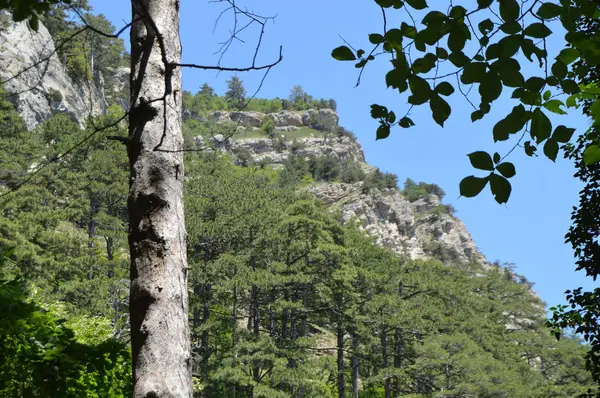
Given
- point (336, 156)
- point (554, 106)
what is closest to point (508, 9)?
point (554, 106)

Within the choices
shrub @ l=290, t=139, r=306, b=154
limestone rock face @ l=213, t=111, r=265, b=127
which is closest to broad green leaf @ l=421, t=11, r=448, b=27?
shrub @ l=290, t=139, r=306, b=154

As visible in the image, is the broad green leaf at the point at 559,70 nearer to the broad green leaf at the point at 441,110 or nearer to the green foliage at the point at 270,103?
the broad green leaf at the point at 441,110

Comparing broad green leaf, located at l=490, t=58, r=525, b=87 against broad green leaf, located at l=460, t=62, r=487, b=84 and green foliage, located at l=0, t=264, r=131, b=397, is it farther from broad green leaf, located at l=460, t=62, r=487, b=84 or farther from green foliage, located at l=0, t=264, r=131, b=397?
green foliage, located at l=0, t=264, r=131, b=397

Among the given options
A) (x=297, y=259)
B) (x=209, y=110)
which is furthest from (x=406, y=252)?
(x=209, y=110)

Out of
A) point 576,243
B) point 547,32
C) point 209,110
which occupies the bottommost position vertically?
point 547,32

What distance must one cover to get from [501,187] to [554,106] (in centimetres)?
28

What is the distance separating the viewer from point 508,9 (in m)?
1.37

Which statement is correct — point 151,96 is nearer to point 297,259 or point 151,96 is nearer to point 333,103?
point 297,259

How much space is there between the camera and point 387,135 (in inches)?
64.4

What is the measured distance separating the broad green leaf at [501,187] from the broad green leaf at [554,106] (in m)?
0.25

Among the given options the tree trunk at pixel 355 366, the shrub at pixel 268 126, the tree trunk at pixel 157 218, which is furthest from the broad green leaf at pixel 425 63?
the shrub at pixel 268 126

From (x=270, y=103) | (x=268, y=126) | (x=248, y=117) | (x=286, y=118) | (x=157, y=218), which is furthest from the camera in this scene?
(x=270, y=103)

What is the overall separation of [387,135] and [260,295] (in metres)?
20.1

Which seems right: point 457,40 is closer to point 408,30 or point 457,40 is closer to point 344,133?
point 408,30
